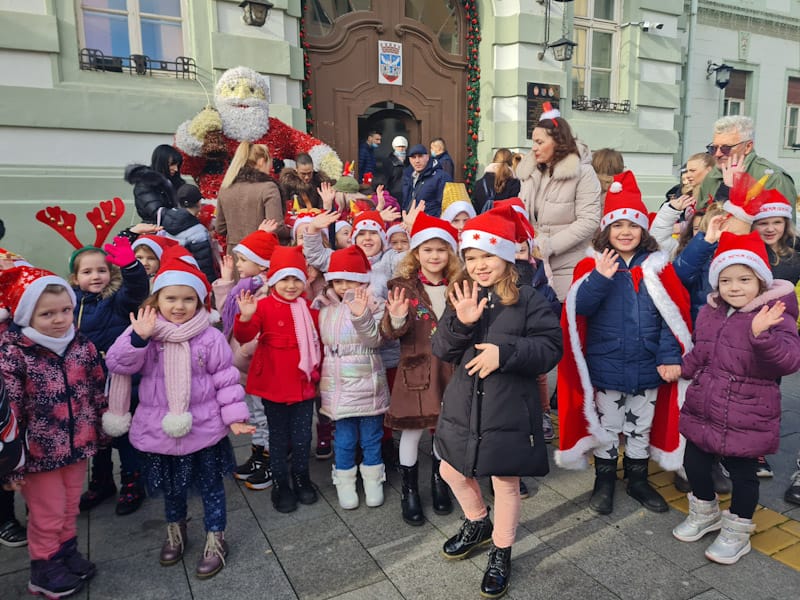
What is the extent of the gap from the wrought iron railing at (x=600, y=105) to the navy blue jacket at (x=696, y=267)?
7.68 meters

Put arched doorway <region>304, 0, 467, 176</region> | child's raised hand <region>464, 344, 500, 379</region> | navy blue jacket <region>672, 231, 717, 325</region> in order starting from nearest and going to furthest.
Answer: child's raised hand <region>464, 344, 500, 379</region> → navy blue jacket <region>672, 231, 717, 325</region> → arched doorway <region>304, 0, 467, 176</region>

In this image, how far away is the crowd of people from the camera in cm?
252

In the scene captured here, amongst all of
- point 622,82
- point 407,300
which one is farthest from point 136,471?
point 622,82

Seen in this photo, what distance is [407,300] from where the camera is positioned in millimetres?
2951

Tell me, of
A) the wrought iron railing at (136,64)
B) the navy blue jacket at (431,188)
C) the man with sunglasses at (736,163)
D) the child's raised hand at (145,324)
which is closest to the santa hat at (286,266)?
the child's raised hand at (145,324)

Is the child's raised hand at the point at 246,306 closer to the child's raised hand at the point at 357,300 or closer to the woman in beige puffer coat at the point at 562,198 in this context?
the child's raised hand at the point at 357,300

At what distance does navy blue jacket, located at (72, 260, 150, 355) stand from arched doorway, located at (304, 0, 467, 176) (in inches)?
228

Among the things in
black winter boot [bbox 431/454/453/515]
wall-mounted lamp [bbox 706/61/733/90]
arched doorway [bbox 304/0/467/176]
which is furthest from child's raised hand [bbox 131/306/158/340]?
wall-mounted lamp [bbox 706/61/733/90]

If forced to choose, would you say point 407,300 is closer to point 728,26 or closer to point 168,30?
point 168,30

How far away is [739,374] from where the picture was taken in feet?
8.70

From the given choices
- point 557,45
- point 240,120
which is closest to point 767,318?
point 240,120

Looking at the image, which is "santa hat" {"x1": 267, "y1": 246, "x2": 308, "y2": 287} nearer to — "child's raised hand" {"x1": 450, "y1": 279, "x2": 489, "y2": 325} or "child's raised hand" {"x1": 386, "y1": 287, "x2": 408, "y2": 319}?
"child's raised hand" {"x1": 386, "y1": 287, "x2": 408, "y2": 319}

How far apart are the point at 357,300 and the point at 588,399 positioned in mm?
1384

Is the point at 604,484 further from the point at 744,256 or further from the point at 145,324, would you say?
the point at 145,324
